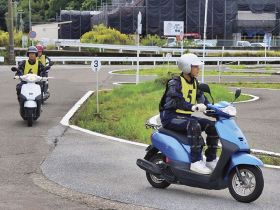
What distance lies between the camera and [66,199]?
6.63 m

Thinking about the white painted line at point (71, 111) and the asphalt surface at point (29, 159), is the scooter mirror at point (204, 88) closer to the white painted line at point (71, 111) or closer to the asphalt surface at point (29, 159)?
the asphalt surface at point (29, 159)

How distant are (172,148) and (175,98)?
0.61 metres

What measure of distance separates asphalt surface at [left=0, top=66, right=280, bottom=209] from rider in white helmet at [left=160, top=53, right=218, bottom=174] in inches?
18.2

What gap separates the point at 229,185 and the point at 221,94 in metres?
11.5

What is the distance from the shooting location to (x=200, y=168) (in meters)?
6.76

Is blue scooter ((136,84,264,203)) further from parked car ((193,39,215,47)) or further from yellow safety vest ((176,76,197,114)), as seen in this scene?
parked car ((193,39,215,47))

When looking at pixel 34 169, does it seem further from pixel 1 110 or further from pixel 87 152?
pixel 1 110

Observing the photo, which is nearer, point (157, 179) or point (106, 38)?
point (157, 179)

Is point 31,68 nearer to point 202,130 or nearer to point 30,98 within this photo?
point 30,98

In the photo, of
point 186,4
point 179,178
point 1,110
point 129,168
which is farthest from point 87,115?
point 186,4

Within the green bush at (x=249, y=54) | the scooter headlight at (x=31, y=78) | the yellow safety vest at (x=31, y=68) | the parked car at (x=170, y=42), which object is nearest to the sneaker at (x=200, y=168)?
the scooter headlight at (x=31, y=78)

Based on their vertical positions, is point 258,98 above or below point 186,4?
below

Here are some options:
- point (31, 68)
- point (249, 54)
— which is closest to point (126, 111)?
point (31, 68)

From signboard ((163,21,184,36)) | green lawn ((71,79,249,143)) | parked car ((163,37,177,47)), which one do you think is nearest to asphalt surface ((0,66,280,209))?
green lawn ((71,79,249,143))
